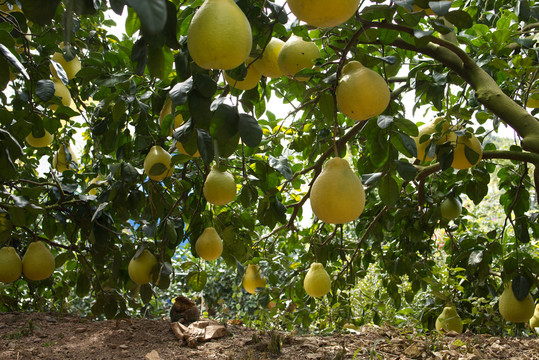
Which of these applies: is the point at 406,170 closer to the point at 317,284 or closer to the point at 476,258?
the point at 317,284

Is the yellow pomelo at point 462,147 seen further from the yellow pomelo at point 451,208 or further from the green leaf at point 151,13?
the green leaf at point 151,13

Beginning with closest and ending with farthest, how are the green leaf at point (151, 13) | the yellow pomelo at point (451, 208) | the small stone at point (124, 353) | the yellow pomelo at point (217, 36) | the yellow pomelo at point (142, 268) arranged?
the green leaf at point (151, 13) < the yellow pomelo at point (217, 36) < the yellow pomelo at point (142, 268) < the small stone at point (124, 353) < the yellow pomelo at point (451, 208)

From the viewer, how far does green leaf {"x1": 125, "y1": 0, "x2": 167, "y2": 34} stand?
439 mm

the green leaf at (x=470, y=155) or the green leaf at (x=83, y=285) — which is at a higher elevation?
the green leaf at (x=470, y=155)

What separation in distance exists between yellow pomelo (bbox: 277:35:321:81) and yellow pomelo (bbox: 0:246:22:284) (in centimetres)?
176

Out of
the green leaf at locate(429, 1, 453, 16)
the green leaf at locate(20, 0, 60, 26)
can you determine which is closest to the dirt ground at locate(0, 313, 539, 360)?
the green leaf at locate(429, 1, 453, 16)

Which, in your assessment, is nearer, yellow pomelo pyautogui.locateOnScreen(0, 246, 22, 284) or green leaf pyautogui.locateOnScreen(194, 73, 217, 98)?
green leaf pyautogui.locateOnScreen(194, 73, 217, 98)

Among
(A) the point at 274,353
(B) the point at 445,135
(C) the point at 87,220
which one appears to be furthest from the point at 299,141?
(C) the point at 87,220

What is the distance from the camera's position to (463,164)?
1.62 m

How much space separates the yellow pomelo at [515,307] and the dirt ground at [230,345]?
6.7 inches

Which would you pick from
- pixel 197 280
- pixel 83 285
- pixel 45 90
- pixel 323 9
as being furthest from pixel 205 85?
pixel 83 285

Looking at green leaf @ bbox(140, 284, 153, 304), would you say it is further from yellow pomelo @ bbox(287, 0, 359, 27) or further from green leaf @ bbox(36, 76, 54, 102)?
yellow pomelo @ bbox(287, 0, 359, 27)

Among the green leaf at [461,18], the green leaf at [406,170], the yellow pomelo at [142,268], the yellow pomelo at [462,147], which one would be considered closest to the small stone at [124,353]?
the yellow pomelo at [142,268]

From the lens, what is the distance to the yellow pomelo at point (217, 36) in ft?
2.54
